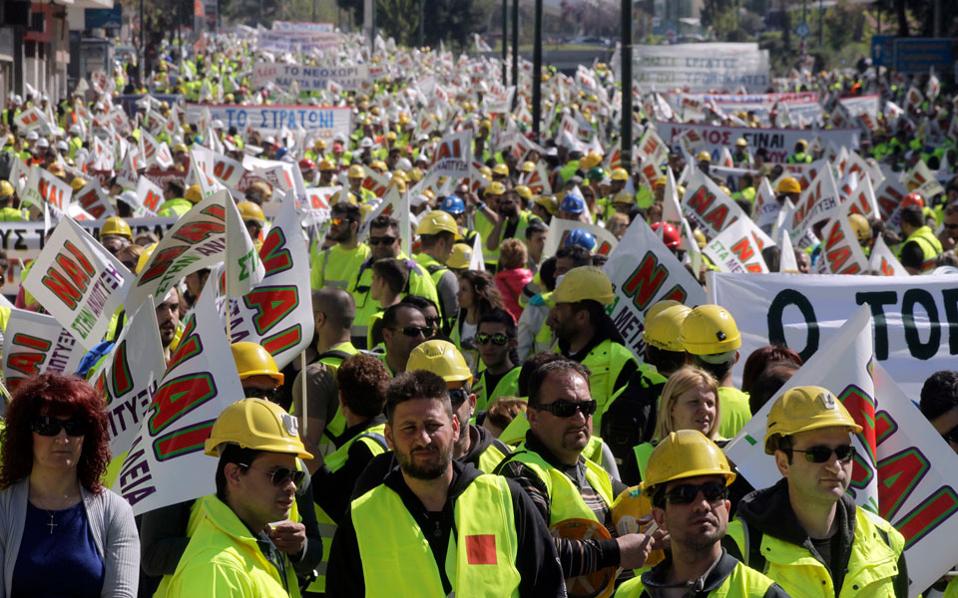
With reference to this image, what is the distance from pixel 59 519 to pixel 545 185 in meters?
15.4

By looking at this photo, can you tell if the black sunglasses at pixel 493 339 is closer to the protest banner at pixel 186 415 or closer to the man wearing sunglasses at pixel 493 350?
the man wearing sunglasses at pixel 493 350

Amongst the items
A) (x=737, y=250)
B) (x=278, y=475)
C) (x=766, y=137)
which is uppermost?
(x=766, y=137)

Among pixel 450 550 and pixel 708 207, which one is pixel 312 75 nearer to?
pixel 708 207

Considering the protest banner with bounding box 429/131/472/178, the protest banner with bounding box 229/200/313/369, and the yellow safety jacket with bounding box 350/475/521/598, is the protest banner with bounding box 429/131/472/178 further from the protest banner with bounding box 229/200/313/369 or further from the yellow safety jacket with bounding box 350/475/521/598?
the yellow safety jacket with bounding box 350/475/521/598

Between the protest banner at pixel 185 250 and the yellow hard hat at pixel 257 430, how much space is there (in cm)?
251

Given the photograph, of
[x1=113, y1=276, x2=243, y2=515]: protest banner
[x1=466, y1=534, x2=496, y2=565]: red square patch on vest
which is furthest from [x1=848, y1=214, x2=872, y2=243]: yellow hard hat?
[x1=466, y1=534, x2=496, y2=565]: red square patch on vest

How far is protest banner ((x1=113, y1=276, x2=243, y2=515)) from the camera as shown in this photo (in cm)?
507

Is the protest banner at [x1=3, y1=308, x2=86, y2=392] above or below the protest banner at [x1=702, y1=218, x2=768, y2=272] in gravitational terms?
below

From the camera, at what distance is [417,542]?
4.36 m

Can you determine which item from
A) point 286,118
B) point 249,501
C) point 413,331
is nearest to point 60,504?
point 249,501

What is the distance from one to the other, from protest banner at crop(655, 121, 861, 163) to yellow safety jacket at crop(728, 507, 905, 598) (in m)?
21.9

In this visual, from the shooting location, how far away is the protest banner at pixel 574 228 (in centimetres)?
1145

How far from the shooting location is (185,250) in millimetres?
7207

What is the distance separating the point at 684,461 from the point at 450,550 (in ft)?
2.14
